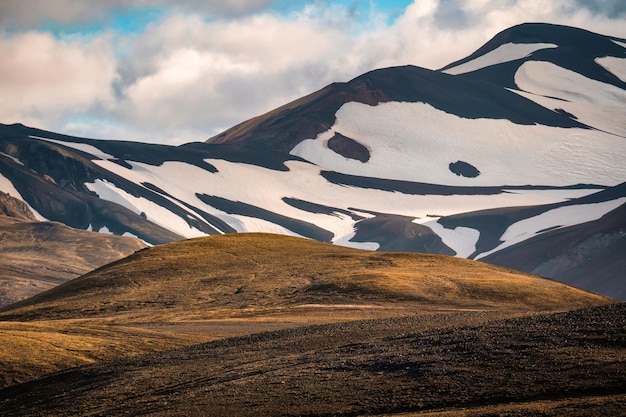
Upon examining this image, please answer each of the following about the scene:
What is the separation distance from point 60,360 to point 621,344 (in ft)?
100

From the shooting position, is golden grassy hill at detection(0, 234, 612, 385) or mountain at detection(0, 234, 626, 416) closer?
mountain at detection(0, 234, 626, 416)

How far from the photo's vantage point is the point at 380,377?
136 feet

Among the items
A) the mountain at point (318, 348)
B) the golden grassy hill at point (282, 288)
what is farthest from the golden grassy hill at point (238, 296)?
the mountain at point (318, 348)

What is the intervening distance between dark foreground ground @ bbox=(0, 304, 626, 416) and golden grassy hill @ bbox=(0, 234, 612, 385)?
9.92 metres

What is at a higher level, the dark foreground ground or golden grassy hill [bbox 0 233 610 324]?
the dark foreground ground

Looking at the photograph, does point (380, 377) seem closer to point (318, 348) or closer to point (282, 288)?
point (318, 348)

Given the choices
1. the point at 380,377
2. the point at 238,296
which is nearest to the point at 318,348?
the point at 380,377

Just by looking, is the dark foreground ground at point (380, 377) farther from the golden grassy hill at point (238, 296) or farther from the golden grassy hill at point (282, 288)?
the golden grassy hill at point (282, 288)

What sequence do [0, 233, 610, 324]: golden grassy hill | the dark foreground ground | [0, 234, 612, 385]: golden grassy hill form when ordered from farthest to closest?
1. [0, 233, 610, 324]: golden grassy hill
2. [0, 234, 612, 385]: golden grassy hill
3. the dark foreground ground

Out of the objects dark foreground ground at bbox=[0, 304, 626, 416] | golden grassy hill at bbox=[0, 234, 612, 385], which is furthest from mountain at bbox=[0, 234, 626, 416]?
golden grassy hill at bbox=[0, 234, 612, 385]

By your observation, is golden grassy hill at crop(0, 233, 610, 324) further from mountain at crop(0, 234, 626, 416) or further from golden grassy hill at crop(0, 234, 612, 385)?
mountain at crop(0, 234, 626, 416)

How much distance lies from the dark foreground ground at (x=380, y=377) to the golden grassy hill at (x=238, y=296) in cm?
992

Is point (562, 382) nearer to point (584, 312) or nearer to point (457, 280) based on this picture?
point (584, 312)

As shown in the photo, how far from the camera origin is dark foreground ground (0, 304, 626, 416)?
36.2 m
